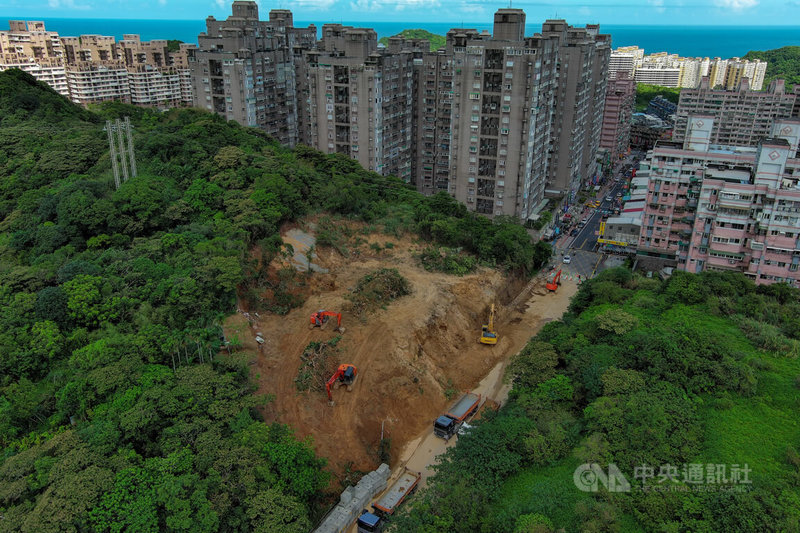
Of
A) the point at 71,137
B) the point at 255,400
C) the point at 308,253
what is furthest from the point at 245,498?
the point at 71,137

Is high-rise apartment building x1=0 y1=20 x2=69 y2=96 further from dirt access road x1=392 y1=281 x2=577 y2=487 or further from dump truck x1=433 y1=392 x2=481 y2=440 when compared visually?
dump truck x1=433 y1=392 x2=481 y2=440

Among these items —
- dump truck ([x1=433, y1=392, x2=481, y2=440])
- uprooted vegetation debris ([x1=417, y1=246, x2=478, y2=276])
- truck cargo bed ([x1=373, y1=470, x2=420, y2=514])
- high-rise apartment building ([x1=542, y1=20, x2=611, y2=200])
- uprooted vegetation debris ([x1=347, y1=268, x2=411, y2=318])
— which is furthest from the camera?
high-rise apartment building ([x1=542, y1=20, x2=611, y2=200])

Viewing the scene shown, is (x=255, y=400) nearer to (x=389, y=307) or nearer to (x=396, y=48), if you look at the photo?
(x=389, y=307)

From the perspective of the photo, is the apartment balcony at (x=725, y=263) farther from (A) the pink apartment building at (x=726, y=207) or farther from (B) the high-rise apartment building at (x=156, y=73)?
(B) the high-rise apartment building at (x=156, y=73)

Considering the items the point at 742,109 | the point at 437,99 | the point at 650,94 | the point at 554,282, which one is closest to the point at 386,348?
the point at 554,282

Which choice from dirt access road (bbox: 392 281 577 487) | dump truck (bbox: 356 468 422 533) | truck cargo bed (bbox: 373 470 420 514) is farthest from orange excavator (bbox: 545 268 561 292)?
truck cargo bed (bbox: 373 470 420 514)

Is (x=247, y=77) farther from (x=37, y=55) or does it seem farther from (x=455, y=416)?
(x=37, y=55)
